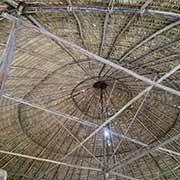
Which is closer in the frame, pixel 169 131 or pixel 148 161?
pixel 169 131

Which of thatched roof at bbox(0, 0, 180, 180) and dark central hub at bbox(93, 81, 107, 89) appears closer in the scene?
thatched roof at bbox(0, 0, 180, 180)

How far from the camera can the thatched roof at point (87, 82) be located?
681 cm

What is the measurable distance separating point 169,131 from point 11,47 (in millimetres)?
7355

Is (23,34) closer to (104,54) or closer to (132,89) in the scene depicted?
(104,54)

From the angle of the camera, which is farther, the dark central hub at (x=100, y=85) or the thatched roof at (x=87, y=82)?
the dark central hub at (x=100, y=85)

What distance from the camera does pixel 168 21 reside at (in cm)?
719

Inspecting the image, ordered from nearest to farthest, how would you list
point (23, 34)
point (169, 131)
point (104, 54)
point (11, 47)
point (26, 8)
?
point (11, 47)
point (26, 8)
point (23, 34)
point (104, 54)
point (169, 131)

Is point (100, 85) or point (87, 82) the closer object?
point (87, 82)

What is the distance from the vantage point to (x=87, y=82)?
10734 millimetres

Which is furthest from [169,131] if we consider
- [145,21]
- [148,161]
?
[145,21]

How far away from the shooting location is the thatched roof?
6.81m

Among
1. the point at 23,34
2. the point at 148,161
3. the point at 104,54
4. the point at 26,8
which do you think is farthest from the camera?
the point at 148,161

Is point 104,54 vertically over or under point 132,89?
over

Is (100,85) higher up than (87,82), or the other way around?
(87,82)
